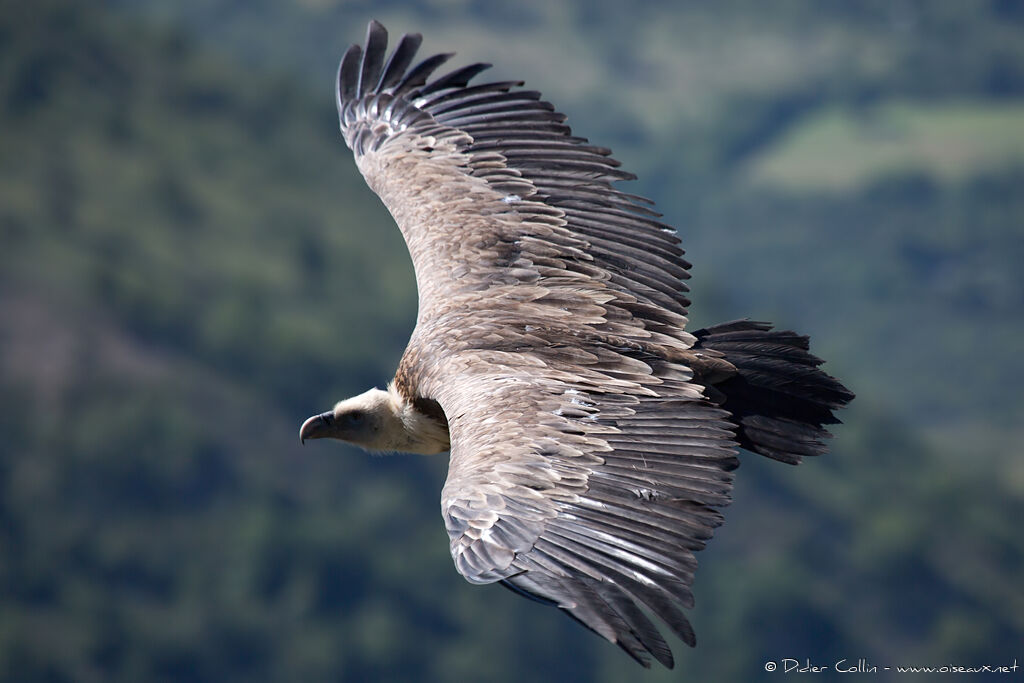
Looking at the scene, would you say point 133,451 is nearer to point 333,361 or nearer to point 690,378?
point 333,361

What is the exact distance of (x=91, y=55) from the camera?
12512cm

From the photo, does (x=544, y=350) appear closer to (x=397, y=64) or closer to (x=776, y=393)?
(x=776, y=393)

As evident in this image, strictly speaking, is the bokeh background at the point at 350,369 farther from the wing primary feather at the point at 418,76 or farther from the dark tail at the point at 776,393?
the dark tail at the point at 776,393

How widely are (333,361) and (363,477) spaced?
792 centimetres

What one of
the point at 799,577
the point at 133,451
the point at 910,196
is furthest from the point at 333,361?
the point at 910,196

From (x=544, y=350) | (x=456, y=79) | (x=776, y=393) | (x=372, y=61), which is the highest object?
(x=372, y=61)

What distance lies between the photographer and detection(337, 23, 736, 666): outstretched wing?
22.1 feet

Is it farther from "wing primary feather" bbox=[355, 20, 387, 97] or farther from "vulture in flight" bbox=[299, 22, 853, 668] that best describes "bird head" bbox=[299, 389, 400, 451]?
"wing primary feather" bbox=[355, 20, 387, 97]

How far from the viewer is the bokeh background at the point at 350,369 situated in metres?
90.2

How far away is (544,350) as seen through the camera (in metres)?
8.41

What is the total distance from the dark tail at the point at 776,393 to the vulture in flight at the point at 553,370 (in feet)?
0.04

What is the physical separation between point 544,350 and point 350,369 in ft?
294

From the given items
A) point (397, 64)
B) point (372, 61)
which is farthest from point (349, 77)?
point (397, 64)

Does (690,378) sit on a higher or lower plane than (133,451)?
lower
